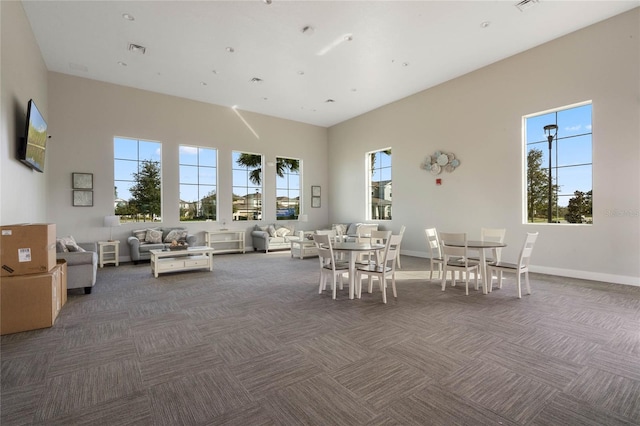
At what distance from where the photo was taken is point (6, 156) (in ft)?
12.7

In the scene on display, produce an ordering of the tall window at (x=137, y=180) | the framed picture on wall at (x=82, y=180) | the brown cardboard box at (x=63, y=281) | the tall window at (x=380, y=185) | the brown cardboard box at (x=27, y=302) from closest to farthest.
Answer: the brown cardboard box at (x=27, y=302), the brown cardboard box at (x=63, y=281), the framed picture on wall at (x=82, y=180), the tall window at (x=137, y=180), the tall window at (x=380, y=185)

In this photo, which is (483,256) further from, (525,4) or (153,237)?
(153,237)

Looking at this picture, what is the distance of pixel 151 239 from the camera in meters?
7.78

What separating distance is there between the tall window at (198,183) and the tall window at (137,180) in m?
0.63

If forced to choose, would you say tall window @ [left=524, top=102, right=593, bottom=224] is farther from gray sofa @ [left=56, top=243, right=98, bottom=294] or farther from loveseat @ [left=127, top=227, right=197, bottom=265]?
gray sofa @ [left=56, top=243, right=98, bottom=294]

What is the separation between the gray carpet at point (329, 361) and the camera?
6.37 feet

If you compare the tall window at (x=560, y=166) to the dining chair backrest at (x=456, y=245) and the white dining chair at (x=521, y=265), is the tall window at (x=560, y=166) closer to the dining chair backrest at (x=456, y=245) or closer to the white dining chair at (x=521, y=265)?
the white dining chair at (x=521, y=265)

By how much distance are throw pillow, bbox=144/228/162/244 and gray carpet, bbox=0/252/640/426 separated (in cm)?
331

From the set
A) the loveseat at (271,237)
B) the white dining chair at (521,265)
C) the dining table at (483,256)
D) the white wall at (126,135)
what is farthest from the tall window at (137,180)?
the white dining chair at (521,265)

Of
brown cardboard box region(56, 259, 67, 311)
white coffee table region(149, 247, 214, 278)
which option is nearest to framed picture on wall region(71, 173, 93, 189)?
white coffee table region(149, 247, 214, 278)

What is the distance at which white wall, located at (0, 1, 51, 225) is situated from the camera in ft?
12.5

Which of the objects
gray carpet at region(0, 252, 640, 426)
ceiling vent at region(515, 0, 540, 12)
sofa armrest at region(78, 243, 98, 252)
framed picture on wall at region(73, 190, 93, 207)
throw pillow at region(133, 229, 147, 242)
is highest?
ceiling vent at region(515, 0, 540, 12)

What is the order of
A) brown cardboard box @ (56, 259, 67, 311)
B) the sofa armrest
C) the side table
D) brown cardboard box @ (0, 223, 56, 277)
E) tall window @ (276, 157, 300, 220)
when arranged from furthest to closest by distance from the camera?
tall window @ (276, 157, 300, 220) < the side table < the sofa armrest < brown cardboard box @ (56, 259, 67, 311) < brown cardboard box @ (0, 223, 56, 277)

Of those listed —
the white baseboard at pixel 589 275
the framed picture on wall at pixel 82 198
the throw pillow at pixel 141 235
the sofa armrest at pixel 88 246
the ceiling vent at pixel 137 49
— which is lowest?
the white baseboard at pixel 589 275
